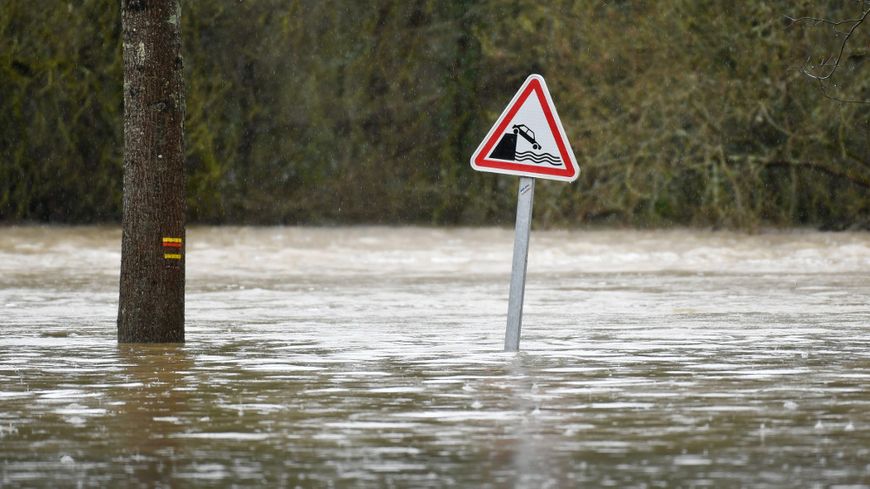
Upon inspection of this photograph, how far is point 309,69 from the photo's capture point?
3369cm

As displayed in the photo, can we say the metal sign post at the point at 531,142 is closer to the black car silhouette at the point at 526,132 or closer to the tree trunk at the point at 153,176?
the black car silhouette at the point at 526,132

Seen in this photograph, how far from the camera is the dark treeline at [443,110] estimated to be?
2927cm

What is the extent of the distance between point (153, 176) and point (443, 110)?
830 inches

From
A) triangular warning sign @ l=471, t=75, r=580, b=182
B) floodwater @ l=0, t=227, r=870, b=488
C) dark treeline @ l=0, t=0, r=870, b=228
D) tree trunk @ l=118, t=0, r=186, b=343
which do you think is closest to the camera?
floodwater @ l=0, t=227, r=870, b=488

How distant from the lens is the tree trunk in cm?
1342

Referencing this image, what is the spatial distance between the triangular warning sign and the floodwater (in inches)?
45.3

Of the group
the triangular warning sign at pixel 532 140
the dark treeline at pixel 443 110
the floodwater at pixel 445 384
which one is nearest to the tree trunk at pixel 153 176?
the floodwater at pixel 445 384

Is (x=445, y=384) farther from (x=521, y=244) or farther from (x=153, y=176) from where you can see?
(x=153, y=176)

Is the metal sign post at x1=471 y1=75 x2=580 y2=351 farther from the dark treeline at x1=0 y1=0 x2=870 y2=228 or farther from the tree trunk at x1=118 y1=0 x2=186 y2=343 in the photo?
the dark treeline at x1=0 y1=0 x2=870 y2=228

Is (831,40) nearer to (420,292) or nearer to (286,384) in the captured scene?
(420,292)

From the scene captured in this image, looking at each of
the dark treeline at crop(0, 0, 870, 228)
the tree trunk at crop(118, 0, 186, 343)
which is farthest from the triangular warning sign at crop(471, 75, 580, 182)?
the dark treeline at crop(0, 0, 870, 228)

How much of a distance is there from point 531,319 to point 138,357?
4.30 metres

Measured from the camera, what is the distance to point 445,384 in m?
10.9

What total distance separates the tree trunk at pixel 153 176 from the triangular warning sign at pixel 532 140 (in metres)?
2.05
